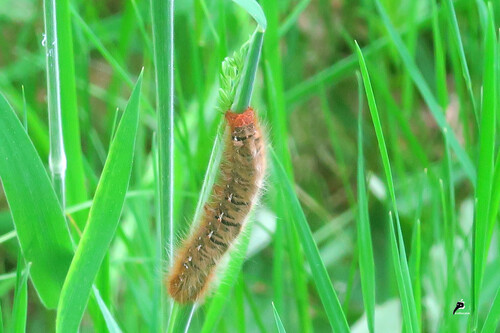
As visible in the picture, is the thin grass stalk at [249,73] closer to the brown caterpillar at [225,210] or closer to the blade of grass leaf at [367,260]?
the brown caterpillar at [225,210]

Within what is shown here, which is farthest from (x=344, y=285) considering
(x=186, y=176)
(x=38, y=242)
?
(x=38, y=242)

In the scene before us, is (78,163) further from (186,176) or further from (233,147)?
(186,176)

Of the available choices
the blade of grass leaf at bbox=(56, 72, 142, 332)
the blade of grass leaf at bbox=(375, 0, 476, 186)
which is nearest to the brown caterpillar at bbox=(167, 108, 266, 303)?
the blade of grass leaf at bbox=(56, 72, 142, 332)

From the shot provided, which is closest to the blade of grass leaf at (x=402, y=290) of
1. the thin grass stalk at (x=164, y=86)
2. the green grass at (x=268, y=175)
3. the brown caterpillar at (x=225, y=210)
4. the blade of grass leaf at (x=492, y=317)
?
the green grass at (x=268, y=175)

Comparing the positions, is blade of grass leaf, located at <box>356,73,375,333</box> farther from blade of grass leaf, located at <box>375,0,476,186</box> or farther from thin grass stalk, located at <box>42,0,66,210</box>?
thin grass stalk, located at <box>42,0,66,210</box>

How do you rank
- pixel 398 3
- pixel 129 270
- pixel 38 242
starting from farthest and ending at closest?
pixel 398 3 < pixel 129 270 < pixel 38 242

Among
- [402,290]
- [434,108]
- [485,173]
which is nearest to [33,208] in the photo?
[402,290]

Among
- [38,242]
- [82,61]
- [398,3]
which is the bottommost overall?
[38,242]

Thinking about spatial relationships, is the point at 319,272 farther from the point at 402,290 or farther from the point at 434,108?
the point at 434,108
